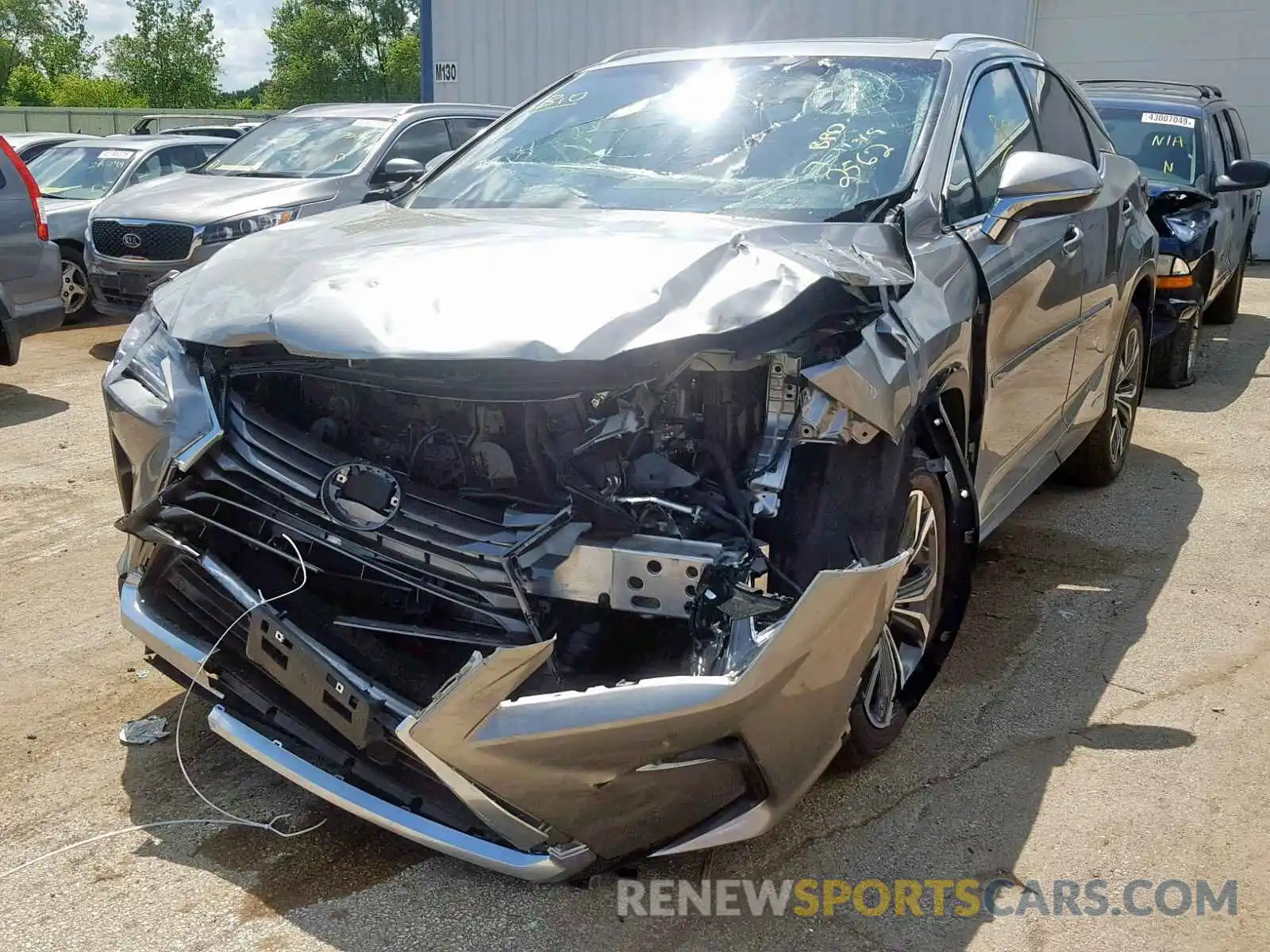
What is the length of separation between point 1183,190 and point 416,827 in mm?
6956

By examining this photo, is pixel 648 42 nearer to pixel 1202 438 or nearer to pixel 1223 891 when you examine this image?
pixel 1202 438

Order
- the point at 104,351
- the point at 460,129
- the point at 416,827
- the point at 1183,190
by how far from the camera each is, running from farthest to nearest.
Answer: the point at 460,129
the point at 104,351
the point at 1183,190
the point at 416,827

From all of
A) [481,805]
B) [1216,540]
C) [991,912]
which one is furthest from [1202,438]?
[481,805]

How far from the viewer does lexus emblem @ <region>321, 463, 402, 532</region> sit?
2812 mm

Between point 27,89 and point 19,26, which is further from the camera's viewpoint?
point 19,26

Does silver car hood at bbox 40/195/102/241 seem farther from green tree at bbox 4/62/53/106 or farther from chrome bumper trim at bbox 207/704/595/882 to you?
green tree at bbox 4/62/53/106

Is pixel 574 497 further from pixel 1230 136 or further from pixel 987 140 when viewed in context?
pixel 1230 136

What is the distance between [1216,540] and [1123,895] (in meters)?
2.92

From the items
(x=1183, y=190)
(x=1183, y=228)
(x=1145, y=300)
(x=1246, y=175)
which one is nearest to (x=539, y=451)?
(x=1145, y=300)

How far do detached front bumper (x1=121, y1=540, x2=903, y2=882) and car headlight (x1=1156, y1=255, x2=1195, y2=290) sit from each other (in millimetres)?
6099

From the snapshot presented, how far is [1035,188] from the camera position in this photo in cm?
362

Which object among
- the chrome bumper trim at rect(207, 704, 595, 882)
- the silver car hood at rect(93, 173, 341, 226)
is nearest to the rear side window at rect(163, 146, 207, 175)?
the silver car hood at rect(93, 173, 341, 226)

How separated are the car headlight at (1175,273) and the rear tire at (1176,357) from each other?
29 centimetres

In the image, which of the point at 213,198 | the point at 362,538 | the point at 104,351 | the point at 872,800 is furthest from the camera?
the point at 104,351
